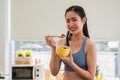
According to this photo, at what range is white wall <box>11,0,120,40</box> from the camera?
2682 mm

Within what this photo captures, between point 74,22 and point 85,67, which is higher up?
point 74,22

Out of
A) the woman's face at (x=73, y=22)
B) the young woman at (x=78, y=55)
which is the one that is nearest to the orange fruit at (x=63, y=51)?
the young woman at (x=78, y=55)

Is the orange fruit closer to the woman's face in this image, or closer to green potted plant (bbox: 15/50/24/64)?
the woman's face

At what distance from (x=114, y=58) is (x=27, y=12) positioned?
48.5 inches

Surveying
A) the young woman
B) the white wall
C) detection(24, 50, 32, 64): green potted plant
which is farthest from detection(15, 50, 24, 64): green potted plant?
the young woman

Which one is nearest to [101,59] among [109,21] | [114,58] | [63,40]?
[114,58]

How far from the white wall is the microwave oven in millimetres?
446

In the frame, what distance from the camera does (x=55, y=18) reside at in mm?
2705

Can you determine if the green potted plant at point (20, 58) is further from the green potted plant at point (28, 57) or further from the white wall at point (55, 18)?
the white wall at point (55, 18)

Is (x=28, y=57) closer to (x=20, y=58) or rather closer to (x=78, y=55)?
(x=20, y=58)

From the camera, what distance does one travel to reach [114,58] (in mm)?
2809

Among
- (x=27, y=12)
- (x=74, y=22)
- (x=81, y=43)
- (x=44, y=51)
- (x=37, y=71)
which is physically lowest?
(x=37, y=71)

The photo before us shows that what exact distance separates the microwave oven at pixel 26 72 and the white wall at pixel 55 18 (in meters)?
0.45

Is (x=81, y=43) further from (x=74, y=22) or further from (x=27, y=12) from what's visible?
(x=27, y=12)
